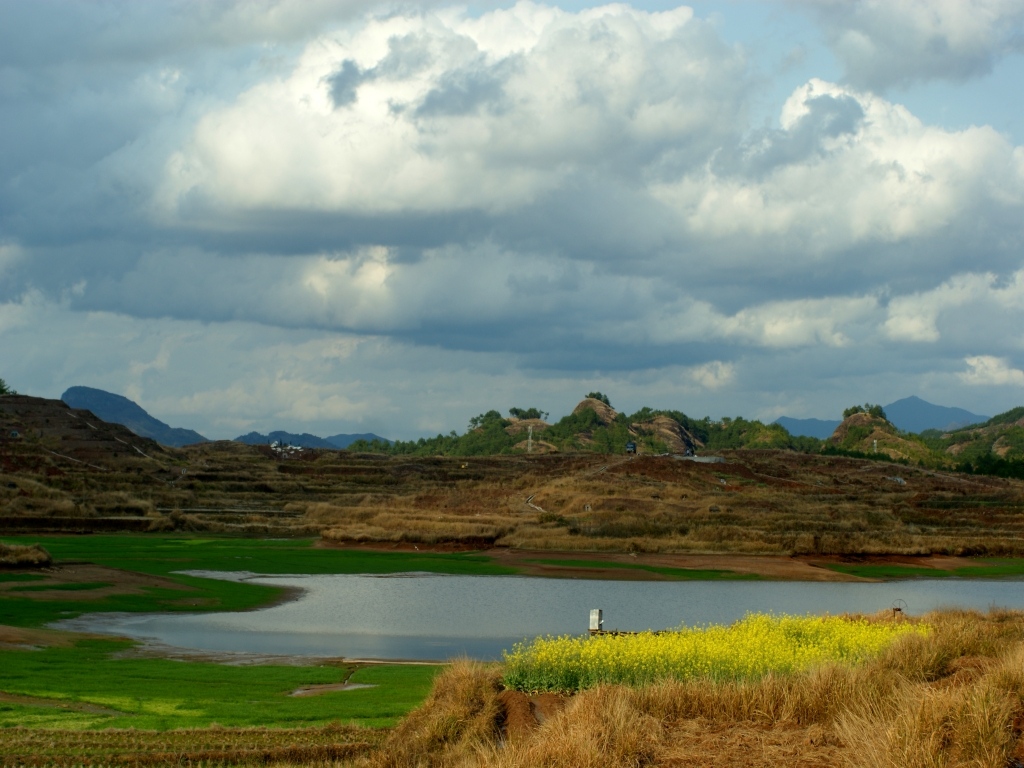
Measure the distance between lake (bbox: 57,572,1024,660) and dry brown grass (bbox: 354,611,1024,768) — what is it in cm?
1502

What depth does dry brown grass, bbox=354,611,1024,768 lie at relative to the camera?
1186 cm

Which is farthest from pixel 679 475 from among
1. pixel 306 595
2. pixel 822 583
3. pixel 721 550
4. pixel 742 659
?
pixel 742 659

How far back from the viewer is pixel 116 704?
66.4ft

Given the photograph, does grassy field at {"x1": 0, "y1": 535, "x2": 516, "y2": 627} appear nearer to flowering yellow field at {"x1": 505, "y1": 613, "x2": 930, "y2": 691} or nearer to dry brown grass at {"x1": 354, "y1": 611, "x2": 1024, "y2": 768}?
flowering yellow field at {"x1": 505, "y1": 613, "x2": 930, "y2": 691}

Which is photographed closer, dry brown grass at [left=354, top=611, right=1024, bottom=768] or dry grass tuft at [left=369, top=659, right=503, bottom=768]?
dry brown grass at [left=354, top=611, right=1024, bottom=768]

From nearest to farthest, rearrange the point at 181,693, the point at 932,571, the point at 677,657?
1. the point at 677,657
2. the point at 181,693
3. the point at 932,571

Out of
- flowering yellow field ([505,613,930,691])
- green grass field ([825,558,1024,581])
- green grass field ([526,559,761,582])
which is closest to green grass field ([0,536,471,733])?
flowering yellow field ([505,613,930,691])

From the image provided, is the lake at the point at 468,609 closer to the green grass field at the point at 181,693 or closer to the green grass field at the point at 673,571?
the green grass field at the point at 673,571

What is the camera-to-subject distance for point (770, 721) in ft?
47.9

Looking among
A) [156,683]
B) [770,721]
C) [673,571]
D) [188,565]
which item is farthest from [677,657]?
[673,571]

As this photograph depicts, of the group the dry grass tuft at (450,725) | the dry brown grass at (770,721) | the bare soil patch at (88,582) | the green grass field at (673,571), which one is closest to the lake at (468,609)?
the green grass field at (673,571)

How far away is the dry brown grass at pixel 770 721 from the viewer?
11.9m

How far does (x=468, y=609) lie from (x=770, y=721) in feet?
93.8

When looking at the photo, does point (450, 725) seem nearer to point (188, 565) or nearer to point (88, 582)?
point (88, 582)
